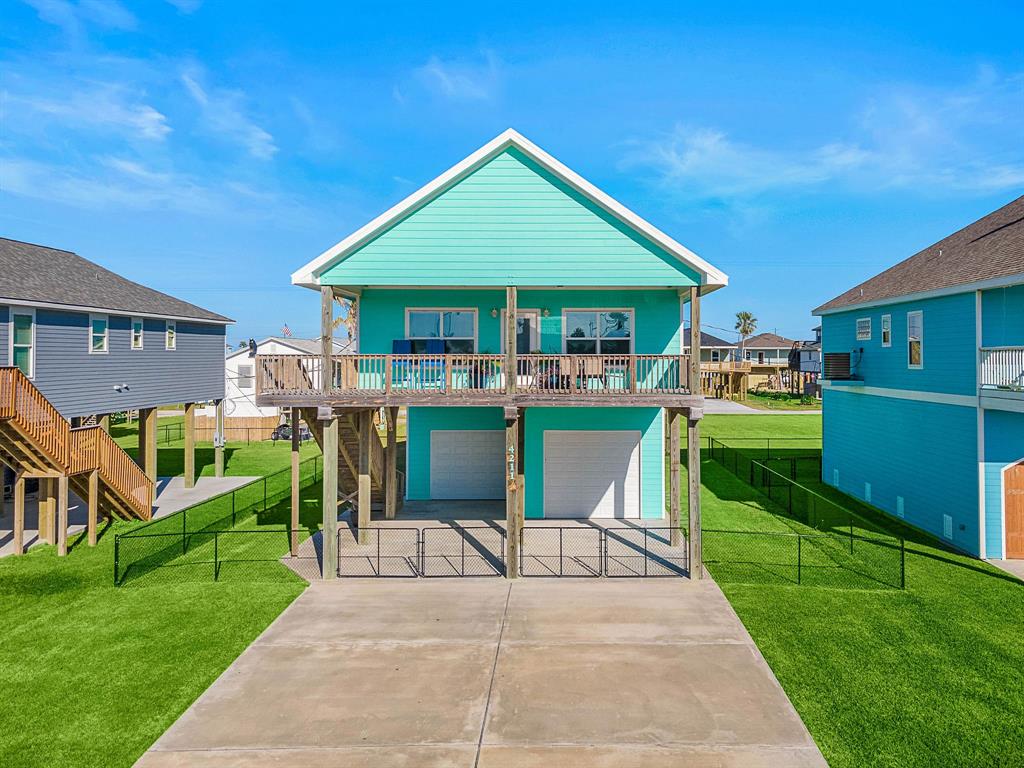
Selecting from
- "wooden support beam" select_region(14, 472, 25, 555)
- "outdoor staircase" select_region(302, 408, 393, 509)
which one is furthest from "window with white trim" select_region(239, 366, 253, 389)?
"wooden support beam" select_region(14, 472, 25, 555)

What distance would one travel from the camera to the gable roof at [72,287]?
52.2 feet

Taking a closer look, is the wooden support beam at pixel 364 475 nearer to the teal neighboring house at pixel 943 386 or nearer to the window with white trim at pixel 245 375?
the teal neighboring house at pixel 943 386

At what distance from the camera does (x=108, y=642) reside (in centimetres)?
951

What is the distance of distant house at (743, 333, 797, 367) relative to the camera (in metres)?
83.7

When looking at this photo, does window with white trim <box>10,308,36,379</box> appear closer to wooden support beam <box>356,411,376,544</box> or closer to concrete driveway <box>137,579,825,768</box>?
wooden support beam <box>356,411,376,544</box>

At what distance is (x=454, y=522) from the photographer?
16.1 meters

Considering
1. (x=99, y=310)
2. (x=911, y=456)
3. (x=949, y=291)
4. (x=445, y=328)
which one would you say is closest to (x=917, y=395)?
(x=911, y=456)

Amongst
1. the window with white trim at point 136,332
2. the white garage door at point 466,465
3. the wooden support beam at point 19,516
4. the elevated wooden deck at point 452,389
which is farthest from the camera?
the window with white trim at point 136,332

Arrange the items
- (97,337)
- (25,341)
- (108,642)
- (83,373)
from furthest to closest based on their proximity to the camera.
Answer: (97,337) → (83,373) → (25,341) → (108,642)

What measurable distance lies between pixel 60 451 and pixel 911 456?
2219 cm

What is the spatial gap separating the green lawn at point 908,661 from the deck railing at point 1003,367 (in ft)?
13.2

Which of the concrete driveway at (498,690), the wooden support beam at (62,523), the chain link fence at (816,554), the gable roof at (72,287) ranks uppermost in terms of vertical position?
the gable roof at (72,287)

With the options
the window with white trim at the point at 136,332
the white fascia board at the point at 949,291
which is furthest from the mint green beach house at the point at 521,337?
the window with white trim at the point at 136,332

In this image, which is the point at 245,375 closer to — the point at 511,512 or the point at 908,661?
the point at 511,512
